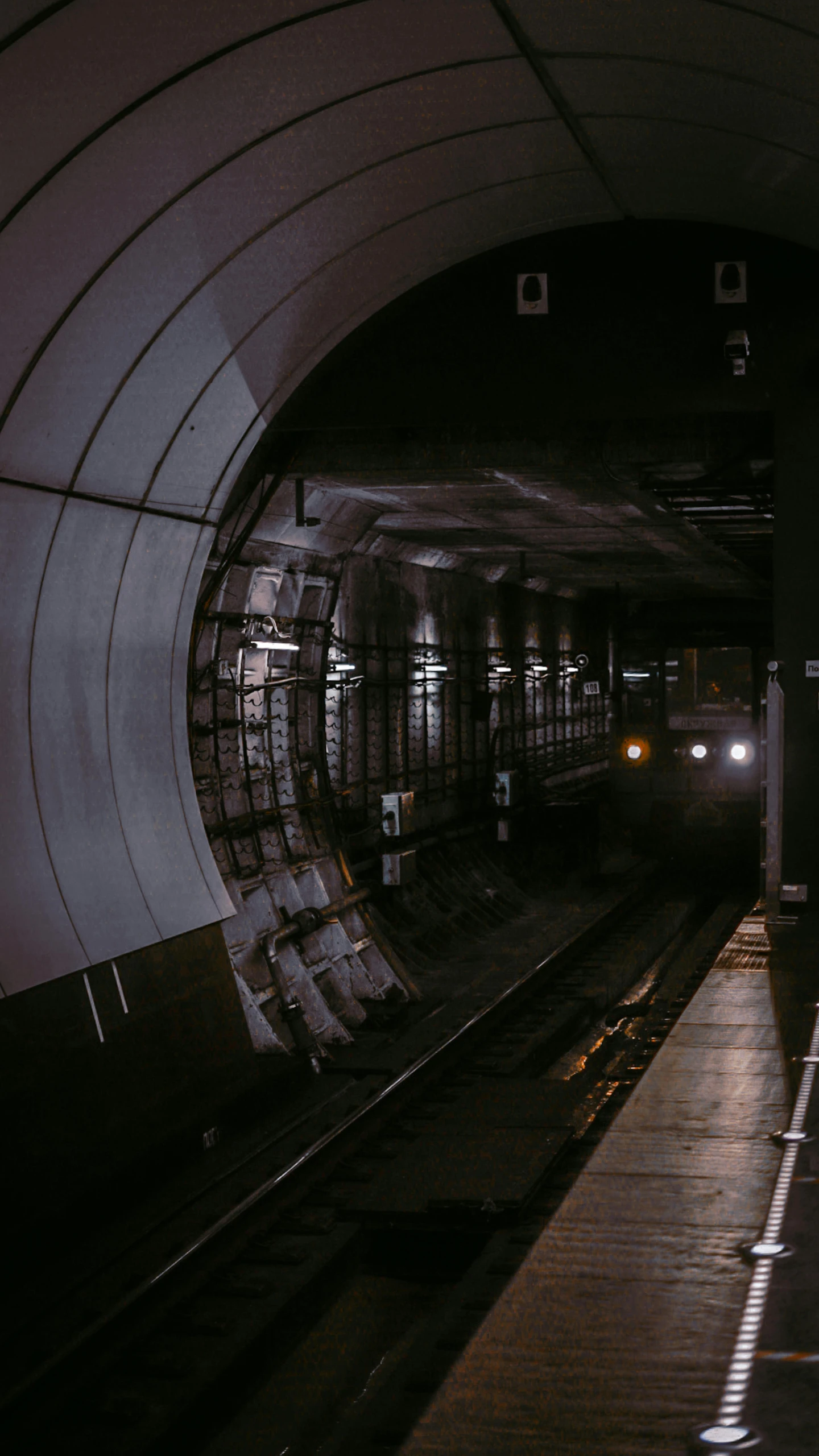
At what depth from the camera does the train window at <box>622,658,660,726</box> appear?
70.4 ft

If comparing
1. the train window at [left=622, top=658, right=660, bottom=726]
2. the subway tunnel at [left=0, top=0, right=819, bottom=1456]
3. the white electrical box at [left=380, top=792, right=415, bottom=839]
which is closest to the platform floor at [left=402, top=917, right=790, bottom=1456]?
the subway tunnel at [left=0, top=0, right=819, bottom=1456]

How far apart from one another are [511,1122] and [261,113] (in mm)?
5980

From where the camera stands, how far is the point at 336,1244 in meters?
7.00

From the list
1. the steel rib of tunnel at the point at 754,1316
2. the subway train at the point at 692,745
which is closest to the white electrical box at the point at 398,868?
the subway train at the point at 692,745

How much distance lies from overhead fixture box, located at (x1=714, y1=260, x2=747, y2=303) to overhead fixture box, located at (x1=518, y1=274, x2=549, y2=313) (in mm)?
1140

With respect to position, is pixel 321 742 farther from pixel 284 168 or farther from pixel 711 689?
pixel 711 689

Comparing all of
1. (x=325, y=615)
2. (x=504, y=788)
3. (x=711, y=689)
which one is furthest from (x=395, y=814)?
(x=711, y=689)

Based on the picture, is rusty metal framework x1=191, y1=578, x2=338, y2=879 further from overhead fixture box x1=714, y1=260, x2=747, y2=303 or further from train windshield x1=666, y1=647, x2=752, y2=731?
train windshield x1=666, y1=647, x2=752, y2=731

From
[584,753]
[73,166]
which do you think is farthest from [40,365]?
[584,753]

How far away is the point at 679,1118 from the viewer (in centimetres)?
455

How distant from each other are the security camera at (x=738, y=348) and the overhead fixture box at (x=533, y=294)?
1262 millimetres

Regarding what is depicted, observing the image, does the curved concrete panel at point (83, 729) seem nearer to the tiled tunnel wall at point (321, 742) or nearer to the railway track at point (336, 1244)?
the railway track at point (336, 1244)

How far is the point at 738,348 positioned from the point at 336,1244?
235 inches

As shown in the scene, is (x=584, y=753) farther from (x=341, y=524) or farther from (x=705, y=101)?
(x=705, y=101)
